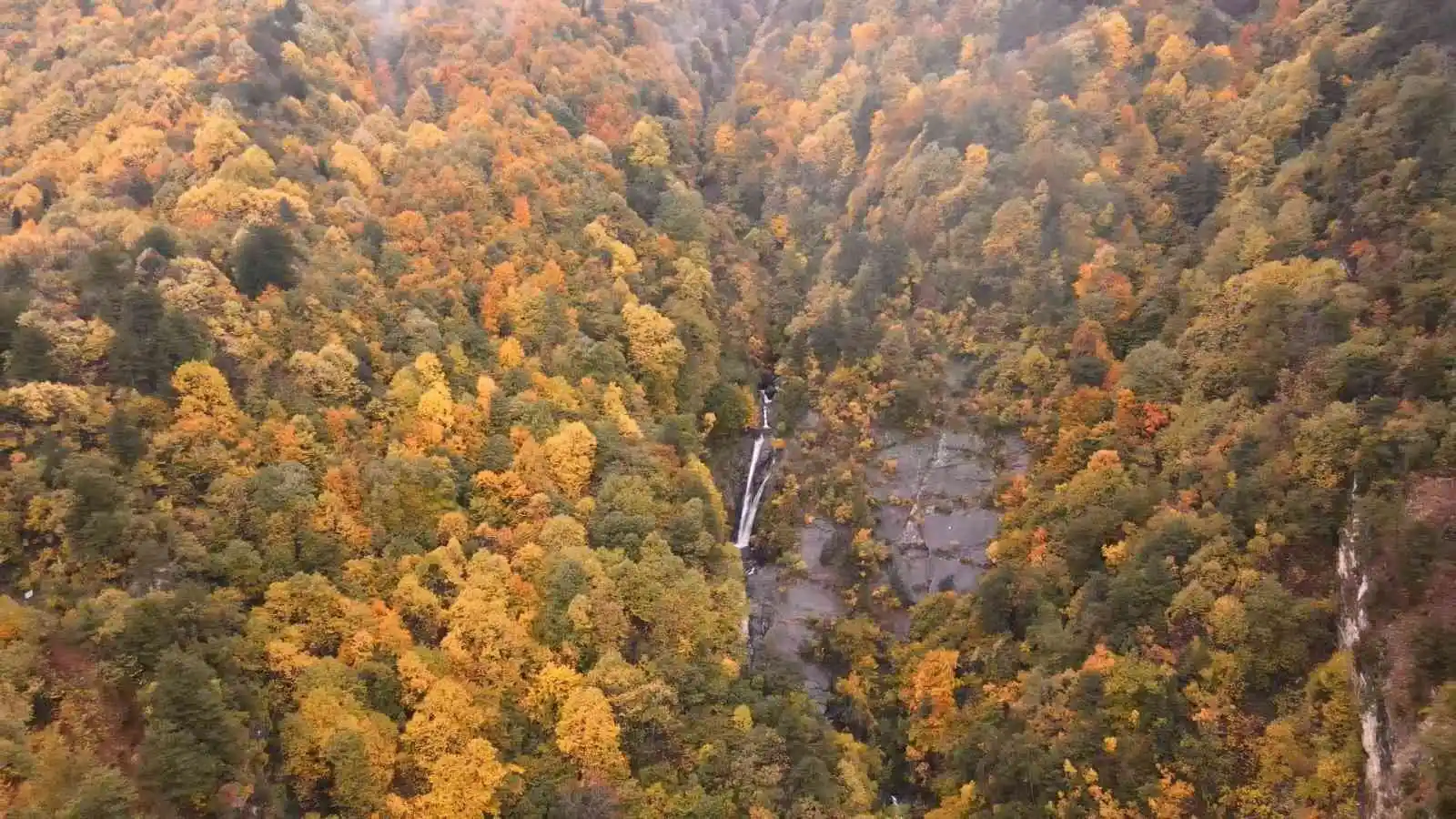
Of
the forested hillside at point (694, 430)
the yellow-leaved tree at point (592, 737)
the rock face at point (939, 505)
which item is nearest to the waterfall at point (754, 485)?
the forested hillside at point (694, 430)

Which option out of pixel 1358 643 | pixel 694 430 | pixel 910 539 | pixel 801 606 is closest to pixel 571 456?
pixel 694 430

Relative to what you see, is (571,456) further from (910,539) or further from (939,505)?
(939,505)

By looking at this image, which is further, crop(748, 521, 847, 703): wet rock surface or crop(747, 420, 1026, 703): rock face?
crop(747, 420, 1026, 703): rock face

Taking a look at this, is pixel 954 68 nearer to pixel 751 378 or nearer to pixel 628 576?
pixel 751 378

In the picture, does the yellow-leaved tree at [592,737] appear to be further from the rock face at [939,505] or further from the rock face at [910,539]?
the rock face at [939,505]

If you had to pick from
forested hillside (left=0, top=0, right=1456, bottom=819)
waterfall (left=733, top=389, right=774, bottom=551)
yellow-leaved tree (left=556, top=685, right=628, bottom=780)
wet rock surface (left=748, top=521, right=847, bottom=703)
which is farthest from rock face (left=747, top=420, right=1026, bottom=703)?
yellow-leaved tree (left=556, top=685, right=628, bottom=780)

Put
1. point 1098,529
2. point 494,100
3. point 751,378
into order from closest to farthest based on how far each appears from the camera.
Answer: point 1098,529, point 751,378, point 494,100

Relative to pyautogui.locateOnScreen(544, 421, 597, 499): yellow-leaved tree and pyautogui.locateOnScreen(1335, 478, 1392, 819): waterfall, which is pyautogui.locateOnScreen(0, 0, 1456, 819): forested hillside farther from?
pyautogui.locateOnScreen(1335, 478, 1392, 819): waterfall

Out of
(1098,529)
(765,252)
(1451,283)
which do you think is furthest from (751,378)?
(1451,283)
